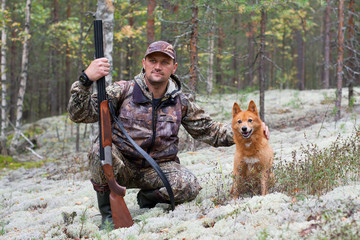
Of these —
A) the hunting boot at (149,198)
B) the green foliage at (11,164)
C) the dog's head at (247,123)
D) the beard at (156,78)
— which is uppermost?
the beard at (156,78)

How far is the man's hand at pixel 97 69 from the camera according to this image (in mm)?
3908

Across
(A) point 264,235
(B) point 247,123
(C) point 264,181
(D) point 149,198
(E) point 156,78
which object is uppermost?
(E) point 156,78

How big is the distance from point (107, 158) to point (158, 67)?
1446 millimetres

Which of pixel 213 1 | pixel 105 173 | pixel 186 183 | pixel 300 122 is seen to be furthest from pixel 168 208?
pixel 300 122

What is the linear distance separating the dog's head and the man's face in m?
1.17

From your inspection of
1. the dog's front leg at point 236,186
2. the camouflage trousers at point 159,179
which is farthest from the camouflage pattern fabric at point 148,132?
the dog's front leg at point 236,186

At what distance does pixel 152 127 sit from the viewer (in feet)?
15.2

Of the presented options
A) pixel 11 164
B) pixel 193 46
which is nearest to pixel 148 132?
pixel 193 46

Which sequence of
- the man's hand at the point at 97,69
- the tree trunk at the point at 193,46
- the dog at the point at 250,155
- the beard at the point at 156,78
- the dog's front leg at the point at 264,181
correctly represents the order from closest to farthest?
the man's hand at the point at 97,69, the dog's front leg at the point at 264,181, the dog at the point at 250,155, the beard at the point at 156,78, the tree trunk at the point at 193,46

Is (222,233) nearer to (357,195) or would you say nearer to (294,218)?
(294,218)

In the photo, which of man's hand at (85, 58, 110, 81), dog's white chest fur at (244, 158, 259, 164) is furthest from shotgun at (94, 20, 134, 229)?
dog's white chest fur at (244, 158, 259, 164)

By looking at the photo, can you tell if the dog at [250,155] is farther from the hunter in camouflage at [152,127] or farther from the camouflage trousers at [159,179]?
the camouflage trousers at [159,179]

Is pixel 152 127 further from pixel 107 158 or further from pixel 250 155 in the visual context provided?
pixel 250 155

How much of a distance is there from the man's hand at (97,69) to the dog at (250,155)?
75.1 inches
